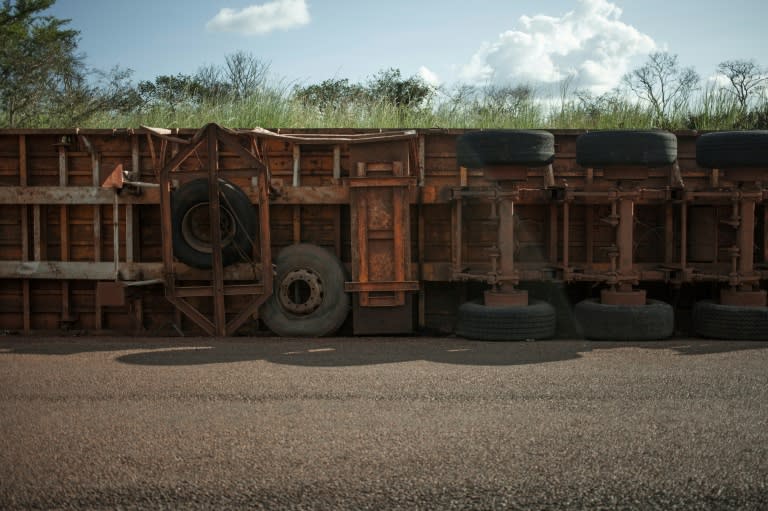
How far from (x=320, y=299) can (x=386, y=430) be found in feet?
14.5

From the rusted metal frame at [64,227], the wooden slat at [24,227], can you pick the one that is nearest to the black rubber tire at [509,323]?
the rusted metal frame at [64,227]

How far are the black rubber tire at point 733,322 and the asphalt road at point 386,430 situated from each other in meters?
1.24

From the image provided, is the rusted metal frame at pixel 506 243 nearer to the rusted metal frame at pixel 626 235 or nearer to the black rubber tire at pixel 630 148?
the black rubber tire at pixel 630 148

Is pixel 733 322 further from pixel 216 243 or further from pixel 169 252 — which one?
pixel 169 252

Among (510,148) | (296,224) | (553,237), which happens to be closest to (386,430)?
(510,148)

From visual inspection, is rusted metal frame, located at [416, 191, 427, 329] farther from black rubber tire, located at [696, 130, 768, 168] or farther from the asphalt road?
black rubber tire, located at [696, 130, 768, 168]

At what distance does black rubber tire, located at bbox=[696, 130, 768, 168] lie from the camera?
27.3ft

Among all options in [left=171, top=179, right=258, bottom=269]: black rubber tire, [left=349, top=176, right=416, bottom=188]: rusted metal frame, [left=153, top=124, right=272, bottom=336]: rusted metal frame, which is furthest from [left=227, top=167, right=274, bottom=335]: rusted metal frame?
[left=349, top=176, right=416, bottom=188]: rusted metal frame

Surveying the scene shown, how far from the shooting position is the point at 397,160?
876cm

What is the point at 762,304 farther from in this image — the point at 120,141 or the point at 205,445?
the point at 120,141

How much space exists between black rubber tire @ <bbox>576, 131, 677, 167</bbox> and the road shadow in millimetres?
2003

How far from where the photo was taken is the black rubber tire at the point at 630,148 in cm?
834

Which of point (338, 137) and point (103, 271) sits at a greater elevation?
point (338, 137)

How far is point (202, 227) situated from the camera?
9398mm
